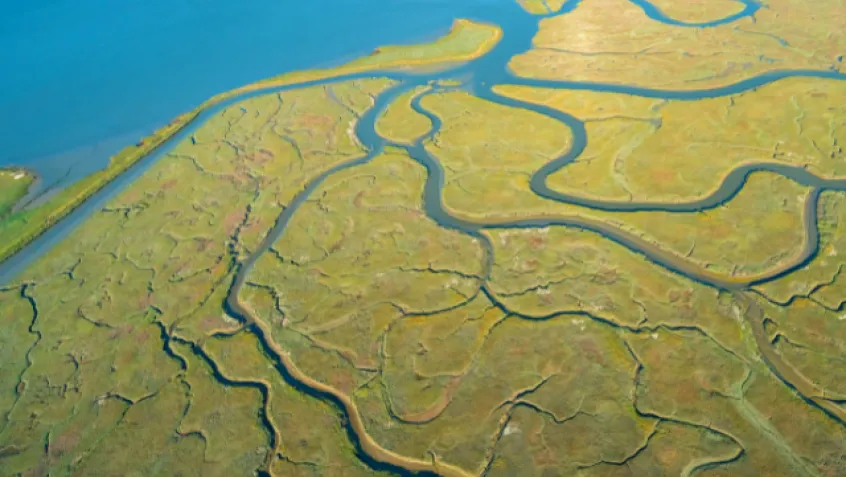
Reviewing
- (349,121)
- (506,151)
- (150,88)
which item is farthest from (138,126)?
(506,151)

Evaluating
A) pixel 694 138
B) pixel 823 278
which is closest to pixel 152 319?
pixel 823 278

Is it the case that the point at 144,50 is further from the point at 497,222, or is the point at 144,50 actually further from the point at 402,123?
the point at 497,222

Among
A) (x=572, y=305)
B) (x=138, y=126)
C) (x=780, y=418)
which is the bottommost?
(x=780, y=418)

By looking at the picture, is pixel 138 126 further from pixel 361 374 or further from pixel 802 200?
pixel 802 200

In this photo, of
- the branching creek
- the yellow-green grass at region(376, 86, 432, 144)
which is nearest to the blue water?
the branching creek

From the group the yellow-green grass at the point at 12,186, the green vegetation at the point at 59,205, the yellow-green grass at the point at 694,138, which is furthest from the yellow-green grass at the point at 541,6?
the yellow-green grass at the point at 12,186
